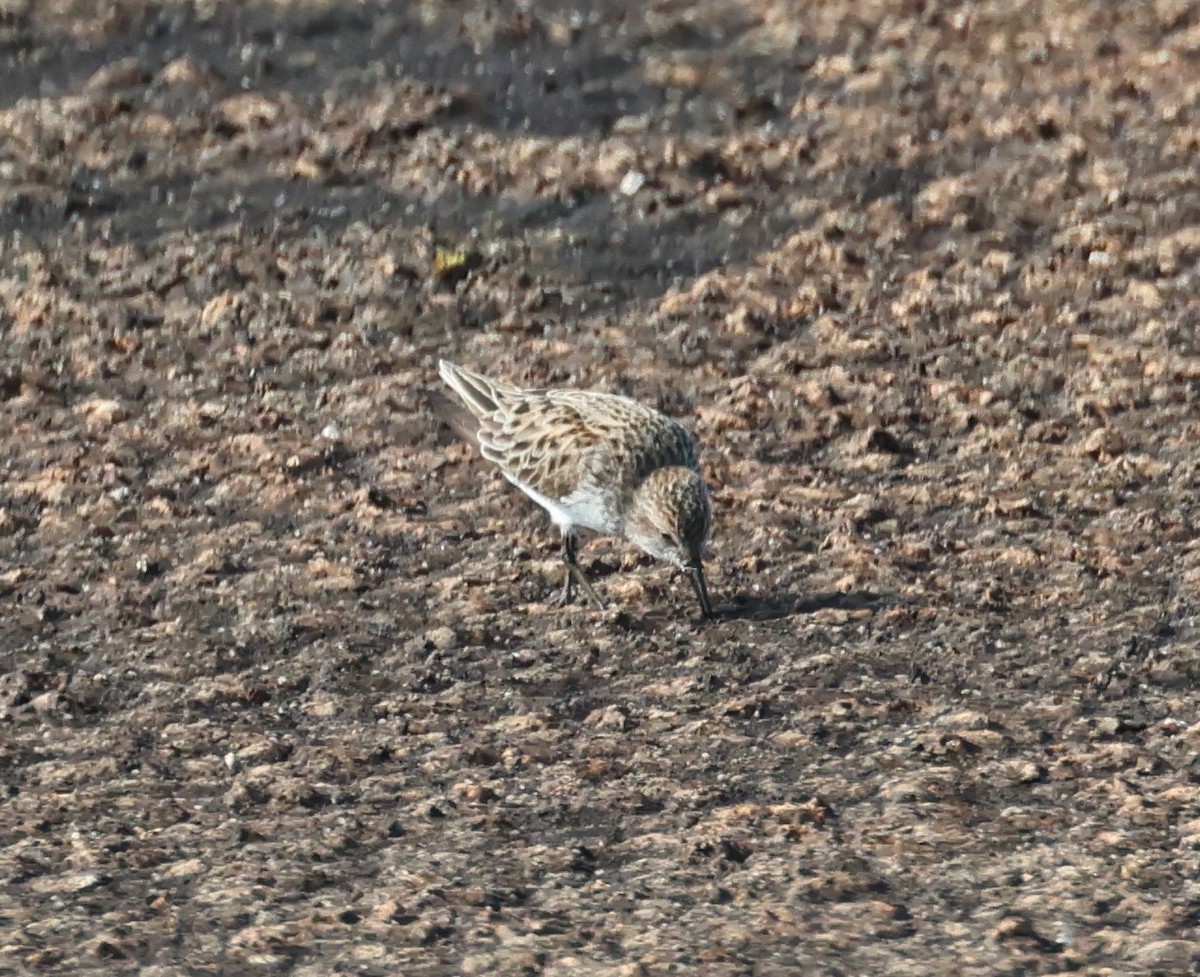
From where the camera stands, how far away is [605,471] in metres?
7.42

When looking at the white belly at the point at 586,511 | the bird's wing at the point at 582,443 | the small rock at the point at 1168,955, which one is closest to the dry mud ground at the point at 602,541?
the small rock at the point at 1168,955

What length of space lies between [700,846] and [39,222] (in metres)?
5.96

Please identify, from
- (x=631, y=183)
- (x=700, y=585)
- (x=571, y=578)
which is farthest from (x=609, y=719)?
(x=631, y=183)

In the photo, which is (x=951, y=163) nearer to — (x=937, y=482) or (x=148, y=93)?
(x=937, y=482)

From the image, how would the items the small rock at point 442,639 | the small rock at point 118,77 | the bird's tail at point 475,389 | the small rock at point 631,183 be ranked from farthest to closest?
1. the small rock at point 118,77
2. the small rock at point 631,183
3. the bird's tail at point 475,389
4. the small rock at point 442,639

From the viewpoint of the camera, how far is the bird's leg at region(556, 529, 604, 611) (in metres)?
7.41

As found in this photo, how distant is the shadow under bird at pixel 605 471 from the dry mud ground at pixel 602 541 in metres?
0.26

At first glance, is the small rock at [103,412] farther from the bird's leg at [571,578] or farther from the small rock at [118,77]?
the small rock at [118,77]

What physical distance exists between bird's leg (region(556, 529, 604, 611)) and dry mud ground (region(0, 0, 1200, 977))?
8cm

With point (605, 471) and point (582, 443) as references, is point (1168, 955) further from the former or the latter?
point (582, 443)

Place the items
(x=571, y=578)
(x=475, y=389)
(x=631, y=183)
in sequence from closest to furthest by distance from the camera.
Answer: (x=571, y=578) < (x=475, y=389) < (x=631, y=183)

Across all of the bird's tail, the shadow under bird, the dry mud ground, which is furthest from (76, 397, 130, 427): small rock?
the shadow under bird

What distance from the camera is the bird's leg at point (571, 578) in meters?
7.41

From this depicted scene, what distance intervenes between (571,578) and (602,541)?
605mm
